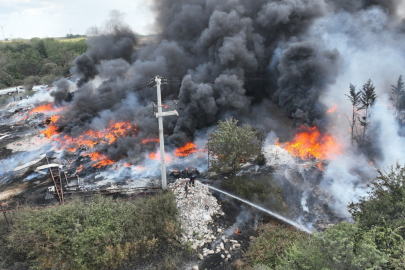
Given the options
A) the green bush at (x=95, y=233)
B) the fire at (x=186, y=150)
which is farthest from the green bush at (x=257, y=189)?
the fire at (x=186, y=150)

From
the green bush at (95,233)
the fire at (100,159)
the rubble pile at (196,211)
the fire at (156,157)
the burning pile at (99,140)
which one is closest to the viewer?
the green bush at (95,233)

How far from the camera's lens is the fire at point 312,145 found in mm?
23178

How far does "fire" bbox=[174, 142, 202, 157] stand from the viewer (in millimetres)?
24531

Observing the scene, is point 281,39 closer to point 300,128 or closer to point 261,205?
point 300,128

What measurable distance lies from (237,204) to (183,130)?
35.9 feet

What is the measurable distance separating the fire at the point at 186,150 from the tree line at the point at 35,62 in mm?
40267

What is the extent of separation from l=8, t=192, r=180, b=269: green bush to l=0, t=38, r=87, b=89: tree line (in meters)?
46.2

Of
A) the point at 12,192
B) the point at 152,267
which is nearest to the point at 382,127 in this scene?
the point at 152,267

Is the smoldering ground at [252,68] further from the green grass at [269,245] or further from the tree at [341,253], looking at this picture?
the tree at [341,253]

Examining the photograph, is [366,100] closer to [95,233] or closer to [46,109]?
[95,233]

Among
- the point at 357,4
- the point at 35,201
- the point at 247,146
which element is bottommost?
the point at 35,201

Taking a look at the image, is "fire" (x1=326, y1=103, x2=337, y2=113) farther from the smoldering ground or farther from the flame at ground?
the flame at ground

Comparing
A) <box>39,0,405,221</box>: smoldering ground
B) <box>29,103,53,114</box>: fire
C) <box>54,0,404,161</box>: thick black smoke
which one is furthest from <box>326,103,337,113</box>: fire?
<box>29,103,53,114</box>: fire

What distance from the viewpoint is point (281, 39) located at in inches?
1230
